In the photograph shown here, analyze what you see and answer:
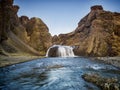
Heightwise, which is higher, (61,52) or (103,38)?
(103,38)

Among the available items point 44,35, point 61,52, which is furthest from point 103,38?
point 44,35

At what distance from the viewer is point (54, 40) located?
138875 mm

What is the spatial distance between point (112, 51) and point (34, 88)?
6403cm

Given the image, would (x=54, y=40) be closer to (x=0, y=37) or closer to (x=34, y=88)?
(x=0, y=37)

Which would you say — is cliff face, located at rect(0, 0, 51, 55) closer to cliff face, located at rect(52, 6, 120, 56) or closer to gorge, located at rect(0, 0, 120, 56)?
gorge, located at rect(0, 0, 120, 56)

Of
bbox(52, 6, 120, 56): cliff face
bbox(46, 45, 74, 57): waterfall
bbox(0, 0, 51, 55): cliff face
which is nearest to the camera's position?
bbox(52, 6, 120, 56): cliff face

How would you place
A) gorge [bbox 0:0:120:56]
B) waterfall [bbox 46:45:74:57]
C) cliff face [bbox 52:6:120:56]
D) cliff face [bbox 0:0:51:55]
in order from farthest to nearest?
1. waterfall [bbox 46:45:74:57]
2. cliff face [bbox 0:0:51:55]
3. cliff face [bbox 52:6:120:56]
4. gorge [bbox 0:0:120:56]

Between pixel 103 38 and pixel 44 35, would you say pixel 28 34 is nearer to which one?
pixel 44 35

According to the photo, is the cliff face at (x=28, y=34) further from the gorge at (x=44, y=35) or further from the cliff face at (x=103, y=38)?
the cliff face at (x=103, y=38)

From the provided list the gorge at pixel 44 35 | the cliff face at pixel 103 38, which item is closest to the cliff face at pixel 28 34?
the gorge at pixel 44 35

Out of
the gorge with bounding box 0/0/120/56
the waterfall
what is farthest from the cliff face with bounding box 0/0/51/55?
the waterfall

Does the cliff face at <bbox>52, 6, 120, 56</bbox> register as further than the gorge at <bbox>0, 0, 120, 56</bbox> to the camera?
Yes

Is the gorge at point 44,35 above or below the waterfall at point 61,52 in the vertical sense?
above

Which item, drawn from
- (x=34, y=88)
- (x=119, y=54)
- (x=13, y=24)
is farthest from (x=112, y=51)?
(x=34, y=88)
